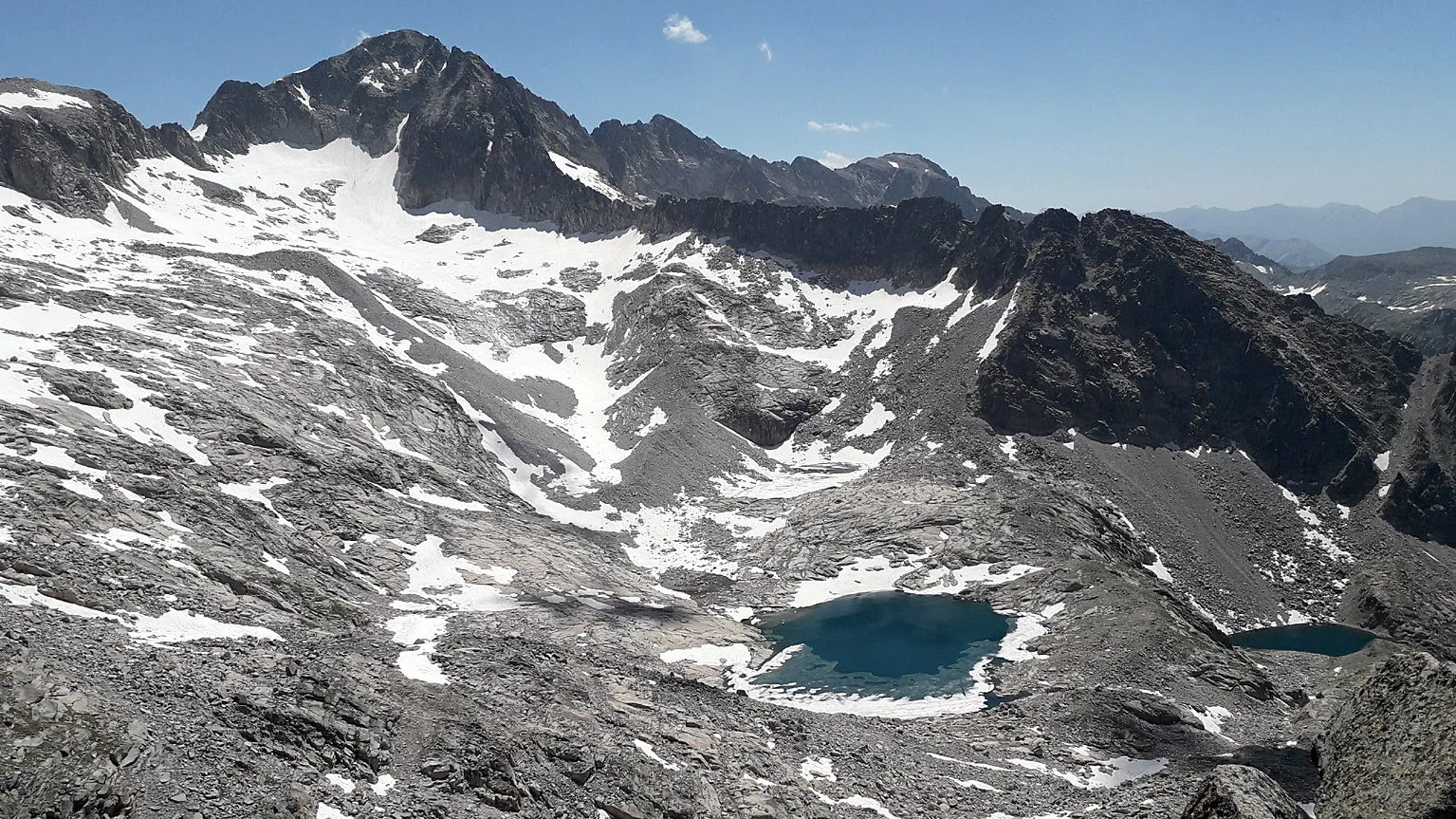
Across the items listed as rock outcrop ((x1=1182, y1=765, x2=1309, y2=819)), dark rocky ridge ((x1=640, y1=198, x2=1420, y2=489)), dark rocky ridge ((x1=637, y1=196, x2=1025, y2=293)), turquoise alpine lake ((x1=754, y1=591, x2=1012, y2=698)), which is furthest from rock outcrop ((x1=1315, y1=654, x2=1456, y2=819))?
dark rocky ridge ((x1=637, y1=196, x2=1025, y2=293))

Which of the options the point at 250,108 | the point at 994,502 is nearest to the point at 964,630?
the point at 994,502

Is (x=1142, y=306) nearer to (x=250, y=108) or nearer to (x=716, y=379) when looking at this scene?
(x=716, y=379)

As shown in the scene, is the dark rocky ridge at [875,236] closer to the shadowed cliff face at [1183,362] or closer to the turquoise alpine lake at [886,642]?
the shadowed cliff face at [1183,362]

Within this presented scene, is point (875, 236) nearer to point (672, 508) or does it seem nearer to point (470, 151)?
point (672, 508)

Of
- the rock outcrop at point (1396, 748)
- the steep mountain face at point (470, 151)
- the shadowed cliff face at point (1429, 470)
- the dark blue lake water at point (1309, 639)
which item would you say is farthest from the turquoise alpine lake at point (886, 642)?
the steep mountain face at point (470, 151)

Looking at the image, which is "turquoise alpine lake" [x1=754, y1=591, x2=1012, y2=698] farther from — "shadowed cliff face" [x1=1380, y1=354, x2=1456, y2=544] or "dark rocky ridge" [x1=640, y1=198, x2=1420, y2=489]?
"shadowed cliff face" [x1=1380, y1=354, x2=1456, y2=544]

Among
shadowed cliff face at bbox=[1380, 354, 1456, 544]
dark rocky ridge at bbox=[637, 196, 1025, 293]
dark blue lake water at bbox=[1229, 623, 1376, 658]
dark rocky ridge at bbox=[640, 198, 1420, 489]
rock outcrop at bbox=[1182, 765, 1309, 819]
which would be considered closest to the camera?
rock outcrop at bbox=[1182, 765, 1309, 819]

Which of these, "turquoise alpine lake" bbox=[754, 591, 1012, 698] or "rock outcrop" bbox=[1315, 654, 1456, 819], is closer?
"rock outcrop" bbox=[1315, 654, 1456, 819]
